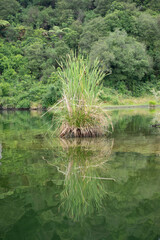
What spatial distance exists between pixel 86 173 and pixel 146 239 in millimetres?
1461

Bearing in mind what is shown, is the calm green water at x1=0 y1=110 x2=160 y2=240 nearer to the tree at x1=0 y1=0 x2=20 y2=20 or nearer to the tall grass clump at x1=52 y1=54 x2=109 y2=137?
the tall grass clump at x1=52 y1=54 x2=109 y2=137

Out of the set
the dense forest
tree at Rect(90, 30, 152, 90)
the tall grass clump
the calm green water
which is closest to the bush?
the dense forest

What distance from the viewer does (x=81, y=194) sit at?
8.00ft

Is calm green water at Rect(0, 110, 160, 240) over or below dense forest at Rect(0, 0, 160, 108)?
below

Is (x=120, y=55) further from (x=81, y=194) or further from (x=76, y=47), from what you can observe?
(x=81, y=194)

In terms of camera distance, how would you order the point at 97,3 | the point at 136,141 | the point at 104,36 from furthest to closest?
1. the point at 97,3
2. the point at 104,36
3. the point at 136,141

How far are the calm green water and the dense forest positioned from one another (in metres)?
15.6

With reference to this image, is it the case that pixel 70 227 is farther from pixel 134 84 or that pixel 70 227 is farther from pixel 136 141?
pixel 134 84

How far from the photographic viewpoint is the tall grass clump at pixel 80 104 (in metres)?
5.52

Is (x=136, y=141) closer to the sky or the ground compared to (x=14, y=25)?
closer to the ground

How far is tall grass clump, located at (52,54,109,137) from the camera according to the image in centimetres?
552

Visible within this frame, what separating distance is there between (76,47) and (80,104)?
2685 centimetres

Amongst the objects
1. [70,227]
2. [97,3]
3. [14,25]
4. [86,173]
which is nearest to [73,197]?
[70,227]

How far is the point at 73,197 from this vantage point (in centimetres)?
237
